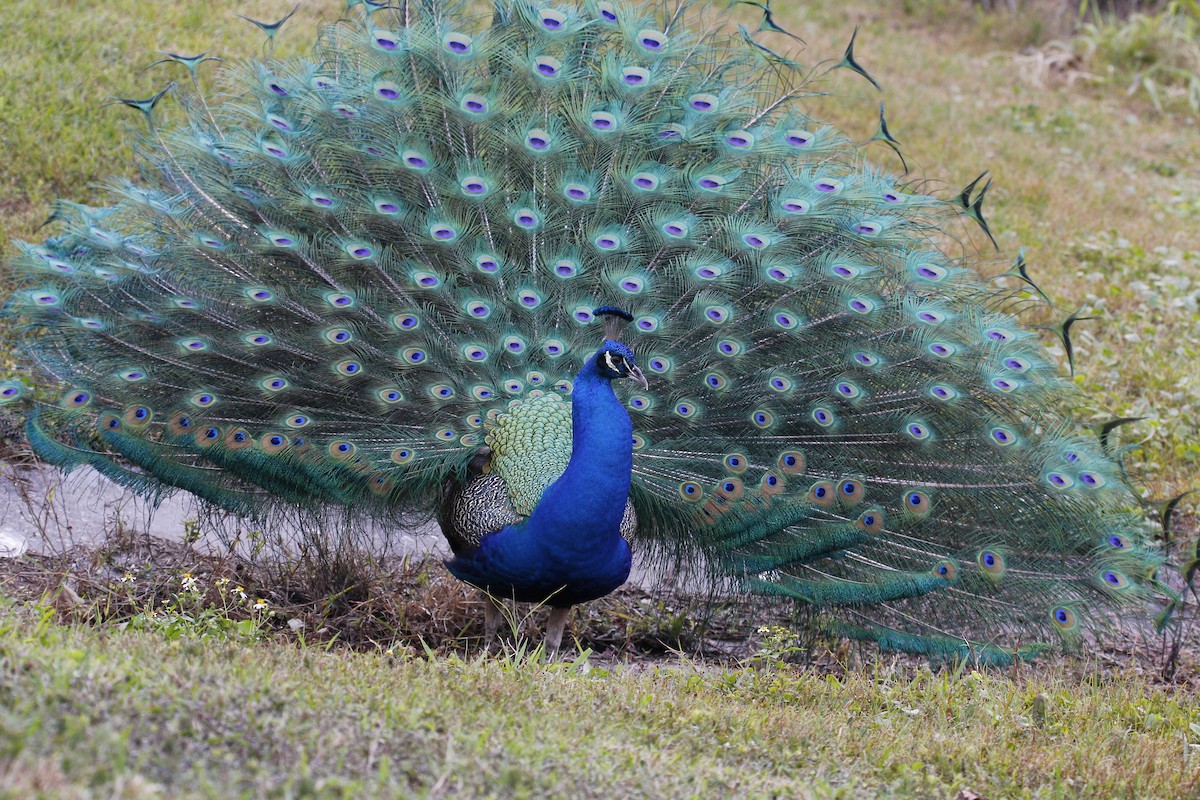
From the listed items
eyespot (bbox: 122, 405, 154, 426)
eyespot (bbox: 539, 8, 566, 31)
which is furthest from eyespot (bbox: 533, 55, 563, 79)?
eyespot (bbox: 122, 405, 154, 426)

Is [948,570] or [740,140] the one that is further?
[740,140]

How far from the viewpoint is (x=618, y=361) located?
14.2 ft

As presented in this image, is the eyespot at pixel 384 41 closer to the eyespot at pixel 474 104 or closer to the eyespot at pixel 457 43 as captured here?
the eyespot at pixel 457 43

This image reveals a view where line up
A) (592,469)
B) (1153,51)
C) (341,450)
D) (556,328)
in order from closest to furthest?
(592,469)
(341,450)
(556,328)
(1153,51)

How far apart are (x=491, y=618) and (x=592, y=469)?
1005 millimetres

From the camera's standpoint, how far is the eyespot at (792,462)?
494 centimetres

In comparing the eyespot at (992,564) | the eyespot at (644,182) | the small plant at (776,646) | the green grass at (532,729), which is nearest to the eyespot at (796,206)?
the eyespot at (644,182)

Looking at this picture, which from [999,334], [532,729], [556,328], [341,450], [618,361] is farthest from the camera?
[556,328]

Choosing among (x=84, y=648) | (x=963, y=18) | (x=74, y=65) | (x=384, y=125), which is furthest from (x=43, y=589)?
(x=963, y=18)

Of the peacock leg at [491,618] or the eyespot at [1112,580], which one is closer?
the eyespot at [1112,580]

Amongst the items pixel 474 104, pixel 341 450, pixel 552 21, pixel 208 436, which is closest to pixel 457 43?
pixel 474 104

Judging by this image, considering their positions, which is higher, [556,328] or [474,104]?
[474,104]

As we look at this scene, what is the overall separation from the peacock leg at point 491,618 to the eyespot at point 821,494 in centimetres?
129

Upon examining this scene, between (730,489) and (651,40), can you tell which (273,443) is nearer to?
(730,489)
